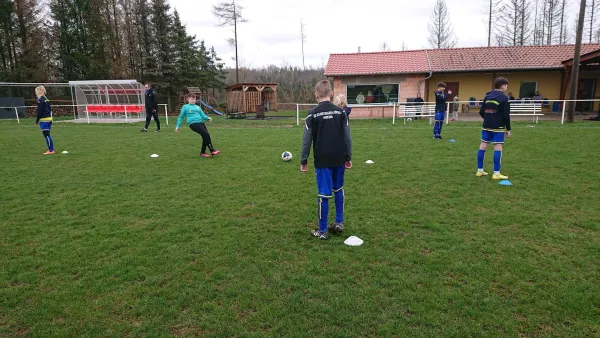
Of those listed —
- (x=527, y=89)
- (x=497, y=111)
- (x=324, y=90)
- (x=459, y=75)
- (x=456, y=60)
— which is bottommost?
(x=497, y=111)

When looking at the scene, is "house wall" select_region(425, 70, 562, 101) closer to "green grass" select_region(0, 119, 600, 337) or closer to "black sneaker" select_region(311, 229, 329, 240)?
"green grass" select_region(0, 119, 600, 337)

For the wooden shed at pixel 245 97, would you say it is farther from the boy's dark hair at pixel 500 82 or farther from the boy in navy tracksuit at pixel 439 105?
the boy's dark hair at pixel 500 82

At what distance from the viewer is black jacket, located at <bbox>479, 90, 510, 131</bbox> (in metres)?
6.57

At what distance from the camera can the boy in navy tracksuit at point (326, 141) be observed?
4.10 m

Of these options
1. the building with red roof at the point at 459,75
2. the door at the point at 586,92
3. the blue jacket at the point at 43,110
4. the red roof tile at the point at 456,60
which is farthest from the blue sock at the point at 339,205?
the door at the point at 586,92

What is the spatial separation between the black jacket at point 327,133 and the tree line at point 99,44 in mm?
32027

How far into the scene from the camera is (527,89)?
23.3 m

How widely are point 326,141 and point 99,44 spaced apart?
1399 inches

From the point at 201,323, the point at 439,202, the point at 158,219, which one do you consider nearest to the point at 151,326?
the point at 201,323

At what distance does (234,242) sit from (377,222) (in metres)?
1.86

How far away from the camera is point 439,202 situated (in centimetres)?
559

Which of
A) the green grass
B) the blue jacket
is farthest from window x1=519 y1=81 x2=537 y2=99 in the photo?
the blue jacket

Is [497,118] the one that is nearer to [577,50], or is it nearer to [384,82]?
[577,50]

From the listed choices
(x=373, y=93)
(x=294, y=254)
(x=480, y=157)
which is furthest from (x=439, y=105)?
(x=373, y=93)
